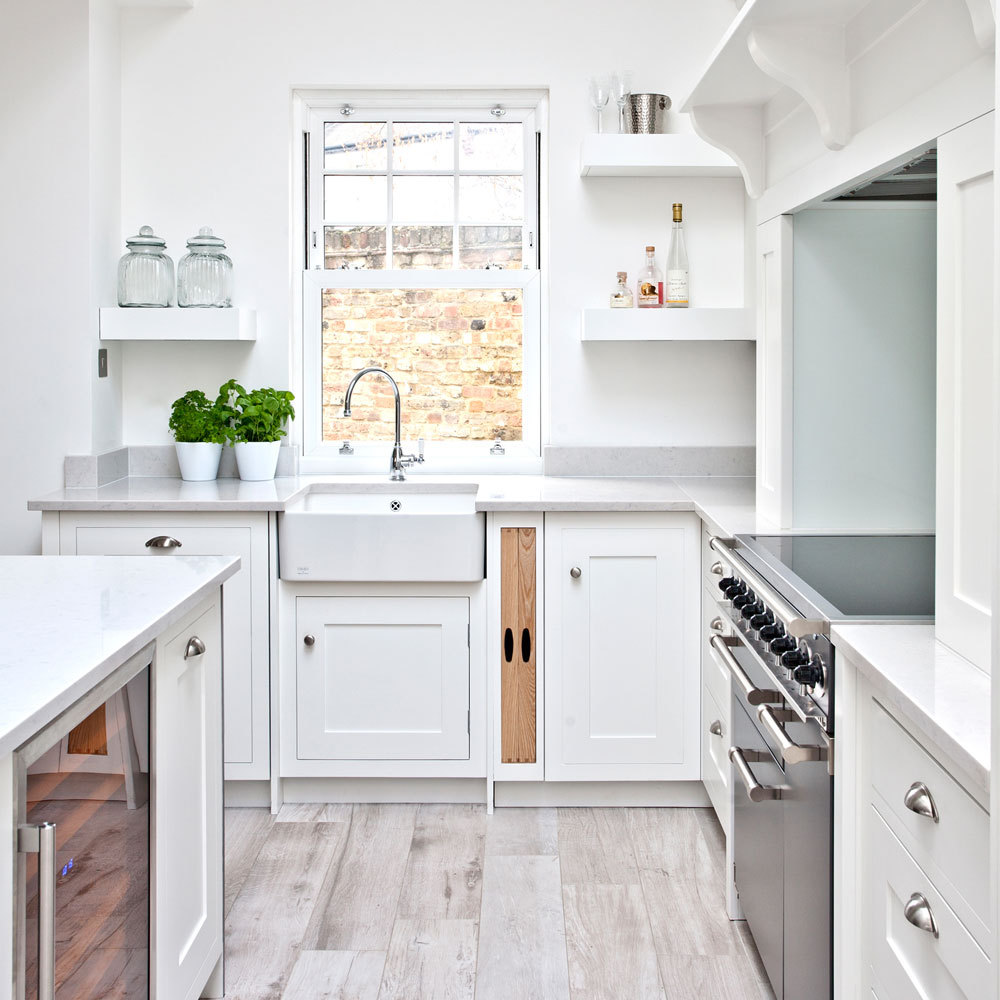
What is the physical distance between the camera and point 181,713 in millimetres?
1950

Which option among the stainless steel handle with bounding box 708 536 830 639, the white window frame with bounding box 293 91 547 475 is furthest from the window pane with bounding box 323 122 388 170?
the stainless steel handle with bounding box 708 536 830 639

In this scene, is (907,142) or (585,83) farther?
(585,83)

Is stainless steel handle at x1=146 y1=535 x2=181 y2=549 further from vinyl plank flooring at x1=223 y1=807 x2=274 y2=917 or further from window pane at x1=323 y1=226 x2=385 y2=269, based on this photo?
window pane at x1=323 y1=226 x2=385 y2=269

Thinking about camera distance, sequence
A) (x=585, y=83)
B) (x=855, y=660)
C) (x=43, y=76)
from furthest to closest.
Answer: (x=585, y=83), (x=43, y=76), (x=855, y=660)

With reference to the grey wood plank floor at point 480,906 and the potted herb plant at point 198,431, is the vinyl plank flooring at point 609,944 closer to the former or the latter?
the grey wood plank floor at point 480,906

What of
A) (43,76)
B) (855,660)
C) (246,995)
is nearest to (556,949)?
(246,995)

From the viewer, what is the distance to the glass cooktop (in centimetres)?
183

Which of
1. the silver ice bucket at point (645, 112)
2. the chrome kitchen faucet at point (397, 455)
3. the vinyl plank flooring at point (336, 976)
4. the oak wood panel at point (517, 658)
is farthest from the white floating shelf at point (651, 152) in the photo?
the vinyl plank flooring at point (336, 976)

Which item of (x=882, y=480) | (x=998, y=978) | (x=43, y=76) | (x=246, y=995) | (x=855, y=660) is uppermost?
(x=43, y=76)

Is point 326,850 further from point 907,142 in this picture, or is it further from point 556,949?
point 907,142

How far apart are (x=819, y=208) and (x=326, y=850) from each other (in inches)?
80.1

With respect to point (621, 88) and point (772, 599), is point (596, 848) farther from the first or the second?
point (621, 88)

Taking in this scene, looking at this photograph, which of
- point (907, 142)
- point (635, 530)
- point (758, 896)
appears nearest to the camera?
point (907, 142)

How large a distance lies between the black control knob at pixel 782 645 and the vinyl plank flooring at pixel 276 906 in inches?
48.0
